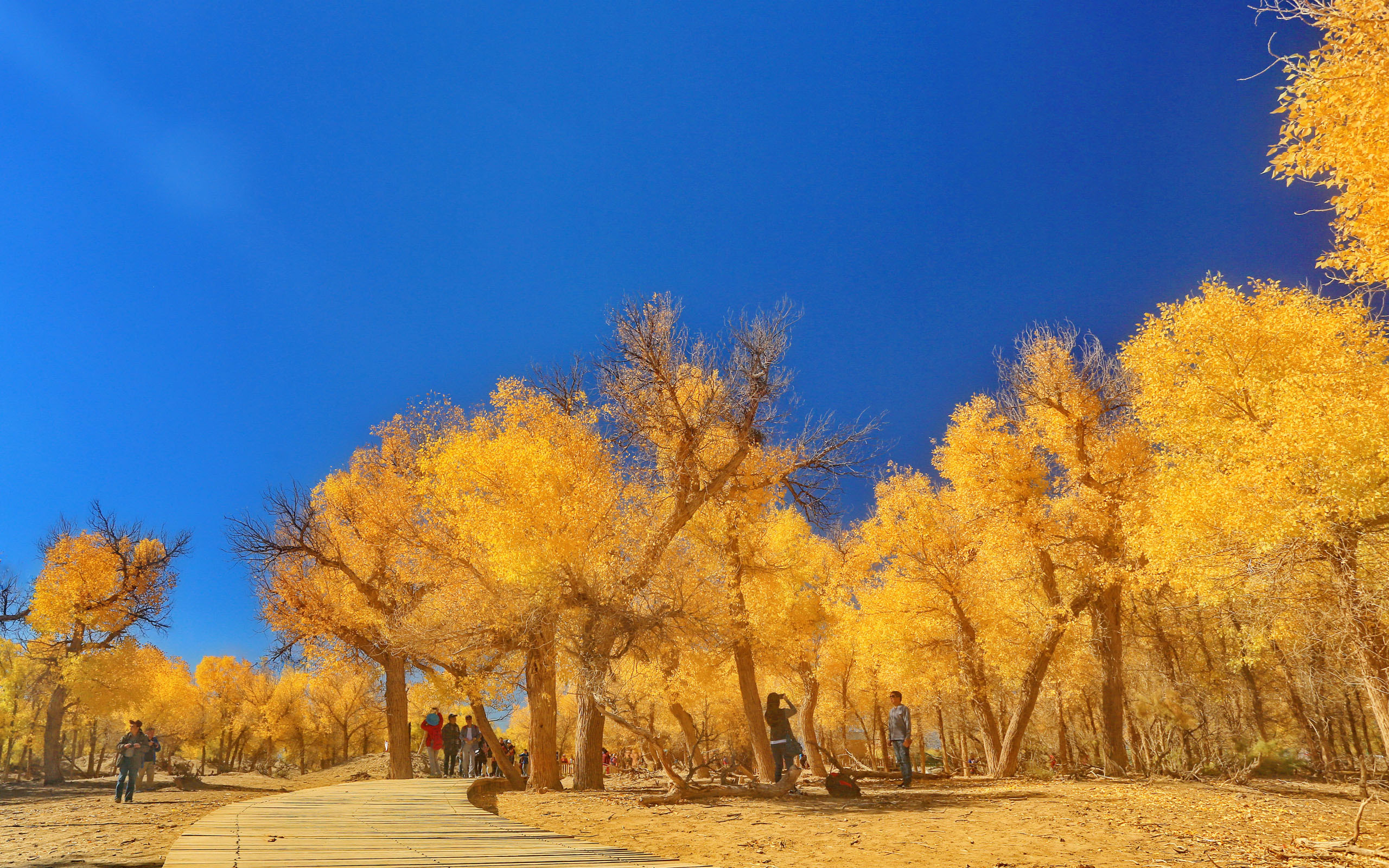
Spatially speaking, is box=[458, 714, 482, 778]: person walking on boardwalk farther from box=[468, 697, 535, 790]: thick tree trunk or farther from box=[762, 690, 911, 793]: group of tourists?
box=[762, 690, 911, 793]: group of tourists

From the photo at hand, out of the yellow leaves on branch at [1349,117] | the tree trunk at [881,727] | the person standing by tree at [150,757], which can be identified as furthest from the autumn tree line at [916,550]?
the tree trunk at [881,727]

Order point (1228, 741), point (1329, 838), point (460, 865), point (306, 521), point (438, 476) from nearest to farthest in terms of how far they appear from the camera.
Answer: point (460, 865)
point (1329, 838)
point (438, 476)
point (306, 521)
point (1228, 741)

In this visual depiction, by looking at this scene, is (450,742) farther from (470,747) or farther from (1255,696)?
(1255,696)

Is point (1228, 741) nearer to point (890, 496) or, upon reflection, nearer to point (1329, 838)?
point (890, 496)

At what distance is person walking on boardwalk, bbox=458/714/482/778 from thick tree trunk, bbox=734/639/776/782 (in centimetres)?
800

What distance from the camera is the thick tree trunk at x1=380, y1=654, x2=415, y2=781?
20.9m

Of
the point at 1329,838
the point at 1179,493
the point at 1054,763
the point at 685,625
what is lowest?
the point at 1054,763

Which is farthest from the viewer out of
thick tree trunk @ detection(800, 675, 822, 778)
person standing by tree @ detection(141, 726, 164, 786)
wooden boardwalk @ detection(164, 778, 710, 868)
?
thick tree trunk @ detection(800, 675, 822, 778)

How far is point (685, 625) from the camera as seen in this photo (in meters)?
14.9

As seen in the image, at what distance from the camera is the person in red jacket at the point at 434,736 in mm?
22016

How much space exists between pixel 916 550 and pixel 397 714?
17.0m

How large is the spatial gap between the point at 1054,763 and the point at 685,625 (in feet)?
91.7

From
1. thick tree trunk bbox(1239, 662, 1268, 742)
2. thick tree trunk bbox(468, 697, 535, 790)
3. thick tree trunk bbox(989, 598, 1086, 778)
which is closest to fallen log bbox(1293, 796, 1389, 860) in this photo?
thick tree trunk bbox(989, 598, 1086, 778)

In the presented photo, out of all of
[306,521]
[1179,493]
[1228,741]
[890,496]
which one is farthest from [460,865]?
[1228,741]
